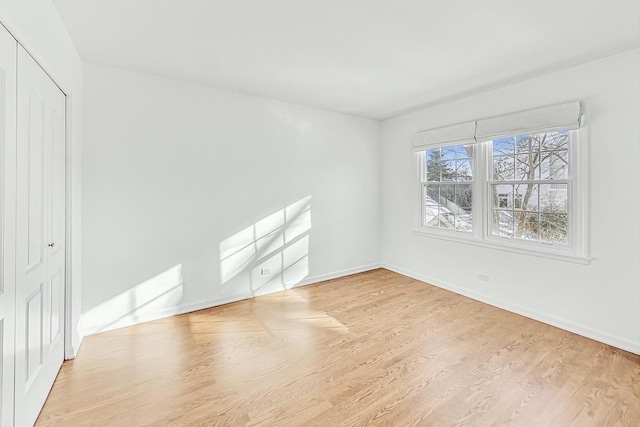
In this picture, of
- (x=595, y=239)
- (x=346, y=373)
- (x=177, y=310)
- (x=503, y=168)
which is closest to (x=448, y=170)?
(x=503, y=168)

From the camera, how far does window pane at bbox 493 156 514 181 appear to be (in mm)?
3389

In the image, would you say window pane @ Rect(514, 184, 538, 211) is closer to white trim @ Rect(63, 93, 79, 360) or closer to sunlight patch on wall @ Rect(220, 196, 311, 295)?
sunlight patch on wall @ Rect(220, 196, 311, 295)

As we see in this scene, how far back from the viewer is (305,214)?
4191 mm

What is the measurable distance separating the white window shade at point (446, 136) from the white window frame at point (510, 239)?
0.05 meters

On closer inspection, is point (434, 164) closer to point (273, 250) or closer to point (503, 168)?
point (503, 168)

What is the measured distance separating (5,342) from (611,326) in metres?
4.21

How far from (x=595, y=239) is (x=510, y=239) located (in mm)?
760

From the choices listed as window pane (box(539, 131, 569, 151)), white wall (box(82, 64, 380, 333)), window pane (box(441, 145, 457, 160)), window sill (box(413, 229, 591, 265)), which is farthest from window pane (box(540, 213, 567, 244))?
white wall (box(82, 64, 380, 333))

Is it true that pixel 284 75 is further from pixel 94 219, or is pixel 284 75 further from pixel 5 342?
pixel 5 342

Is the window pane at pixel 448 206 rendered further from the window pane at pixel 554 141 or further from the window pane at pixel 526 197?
the window pane at pixel 554 141

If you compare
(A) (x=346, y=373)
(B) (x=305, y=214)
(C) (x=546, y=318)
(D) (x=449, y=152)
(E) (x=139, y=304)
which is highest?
(D) (x=449, y=152)

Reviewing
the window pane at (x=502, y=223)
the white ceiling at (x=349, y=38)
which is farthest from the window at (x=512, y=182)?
the white ceiling at (x=349, y=38)

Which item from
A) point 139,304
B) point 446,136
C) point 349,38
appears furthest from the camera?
point 446,136

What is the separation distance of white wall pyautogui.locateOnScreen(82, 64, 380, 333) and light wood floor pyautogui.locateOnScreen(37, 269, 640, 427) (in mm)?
471
